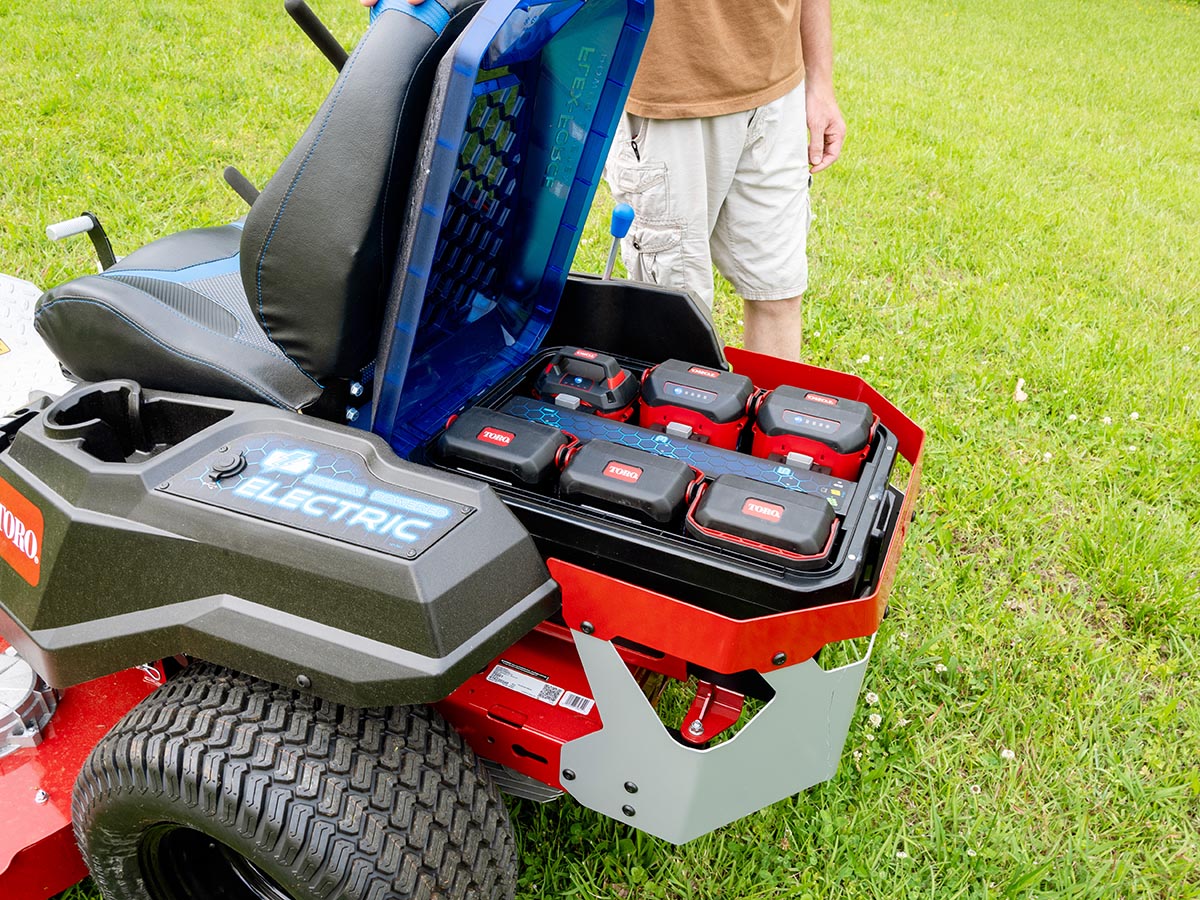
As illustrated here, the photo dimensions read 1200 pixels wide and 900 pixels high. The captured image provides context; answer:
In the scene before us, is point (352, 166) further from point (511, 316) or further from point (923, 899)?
point (923, 899)

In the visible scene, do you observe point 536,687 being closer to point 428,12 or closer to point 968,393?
point 428,12

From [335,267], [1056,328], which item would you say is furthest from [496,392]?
[1056,328]

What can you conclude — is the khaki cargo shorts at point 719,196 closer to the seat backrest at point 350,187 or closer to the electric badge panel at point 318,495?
the seat backrest at point 350,187

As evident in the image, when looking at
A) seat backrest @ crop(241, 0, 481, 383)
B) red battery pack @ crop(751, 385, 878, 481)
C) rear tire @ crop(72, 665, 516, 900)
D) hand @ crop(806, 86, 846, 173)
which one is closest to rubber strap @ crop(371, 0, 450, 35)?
seat backrest @ crop(241, 0, 481, 383)

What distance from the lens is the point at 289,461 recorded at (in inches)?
54.2

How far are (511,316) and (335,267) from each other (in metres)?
0.66

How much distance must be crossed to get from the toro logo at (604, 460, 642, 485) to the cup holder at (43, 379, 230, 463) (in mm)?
606

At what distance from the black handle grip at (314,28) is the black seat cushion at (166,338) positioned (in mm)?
482

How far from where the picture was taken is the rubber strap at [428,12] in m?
1.30

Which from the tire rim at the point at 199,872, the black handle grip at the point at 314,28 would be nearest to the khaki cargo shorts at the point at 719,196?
the black handle grip at the point at 314,28

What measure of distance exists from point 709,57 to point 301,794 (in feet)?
5.96

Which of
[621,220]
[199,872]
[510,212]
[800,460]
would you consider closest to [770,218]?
[621,220]

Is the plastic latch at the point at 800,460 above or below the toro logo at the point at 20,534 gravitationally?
above

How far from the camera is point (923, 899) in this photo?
5.70 ft
